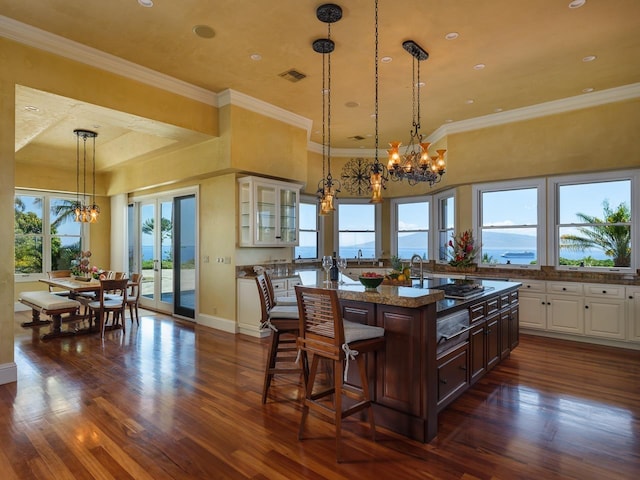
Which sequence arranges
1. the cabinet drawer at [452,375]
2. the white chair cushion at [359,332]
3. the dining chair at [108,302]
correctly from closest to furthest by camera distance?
the white chair cushion at [359,332]
the cabinet drawer at [452,375]
the dining chair at [108,302]

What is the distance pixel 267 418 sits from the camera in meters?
2.98

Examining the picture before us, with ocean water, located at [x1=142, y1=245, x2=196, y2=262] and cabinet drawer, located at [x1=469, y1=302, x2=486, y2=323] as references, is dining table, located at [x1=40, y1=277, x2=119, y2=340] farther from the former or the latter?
cabinet drawer, located at [x1=469, y1=302, x2=486, y2=323]

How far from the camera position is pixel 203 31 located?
3840mm

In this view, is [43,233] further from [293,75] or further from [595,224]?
[595,224]

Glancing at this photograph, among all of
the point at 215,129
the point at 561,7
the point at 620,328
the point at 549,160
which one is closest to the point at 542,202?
the point at 549,160

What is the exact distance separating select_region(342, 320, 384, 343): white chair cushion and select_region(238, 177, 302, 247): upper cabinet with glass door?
343cm

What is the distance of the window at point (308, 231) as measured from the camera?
775 centimetres

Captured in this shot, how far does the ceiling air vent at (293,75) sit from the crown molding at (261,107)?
94cm

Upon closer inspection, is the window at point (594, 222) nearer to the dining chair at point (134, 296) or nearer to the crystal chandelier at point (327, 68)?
the crystal chandelier at point (327, 68)

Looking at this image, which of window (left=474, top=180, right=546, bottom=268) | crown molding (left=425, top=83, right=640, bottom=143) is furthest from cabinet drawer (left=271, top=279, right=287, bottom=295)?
crown molding (left=425, top=83, right=640, bottom=143)

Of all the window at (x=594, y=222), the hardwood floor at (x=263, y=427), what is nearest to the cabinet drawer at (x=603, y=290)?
the window at (x=594, y=222)

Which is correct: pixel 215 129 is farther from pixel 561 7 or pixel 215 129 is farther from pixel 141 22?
pixel 561 7

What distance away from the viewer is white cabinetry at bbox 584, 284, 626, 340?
5070 mm

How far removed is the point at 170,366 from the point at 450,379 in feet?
10.0
